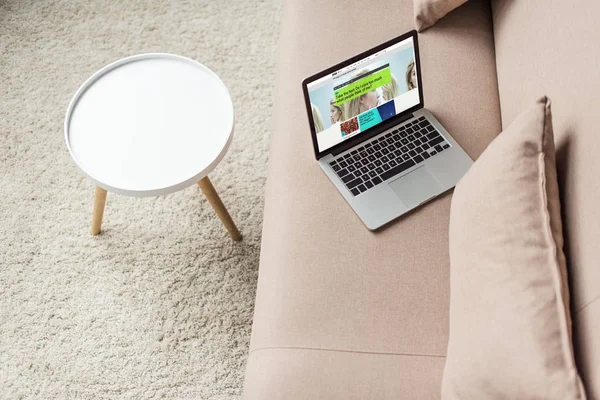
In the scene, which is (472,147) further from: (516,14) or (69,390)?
(69,390)

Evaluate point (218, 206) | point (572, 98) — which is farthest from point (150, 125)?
point (572, 98)

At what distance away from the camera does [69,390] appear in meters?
1.62

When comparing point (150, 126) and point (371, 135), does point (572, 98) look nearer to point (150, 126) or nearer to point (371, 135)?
point (371, 135)

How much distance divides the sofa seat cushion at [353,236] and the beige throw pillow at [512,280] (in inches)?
4.0

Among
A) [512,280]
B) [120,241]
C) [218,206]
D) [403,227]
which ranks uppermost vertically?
[512,280]

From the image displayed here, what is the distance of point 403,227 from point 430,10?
0.55 meters

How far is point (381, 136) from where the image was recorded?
1453 millimetres

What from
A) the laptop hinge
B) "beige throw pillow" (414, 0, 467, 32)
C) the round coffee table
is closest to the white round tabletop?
the round coffee table

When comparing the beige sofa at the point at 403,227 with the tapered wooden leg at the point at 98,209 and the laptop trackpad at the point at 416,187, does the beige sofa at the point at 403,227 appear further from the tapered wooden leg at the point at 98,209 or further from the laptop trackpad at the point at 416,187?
the tapered wooden leg at the point at 98,209

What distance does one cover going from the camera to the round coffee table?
1.48 metres

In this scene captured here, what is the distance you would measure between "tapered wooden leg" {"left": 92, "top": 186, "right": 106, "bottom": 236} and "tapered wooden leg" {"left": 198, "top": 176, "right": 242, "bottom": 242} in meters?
0.27

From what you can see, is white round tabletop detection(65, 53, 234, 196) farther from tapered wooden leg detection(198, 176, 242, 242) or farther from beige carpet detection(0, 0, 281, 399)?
beige carpet detection(0, 0, 281, 399)

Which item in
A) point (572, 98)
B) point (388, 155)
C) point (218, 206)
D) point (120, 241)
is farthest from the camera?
point (120, 241)

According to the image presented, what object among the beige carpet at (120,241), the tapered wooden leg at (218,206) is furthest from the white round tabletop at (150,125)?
the beige carpet at (120,241)
